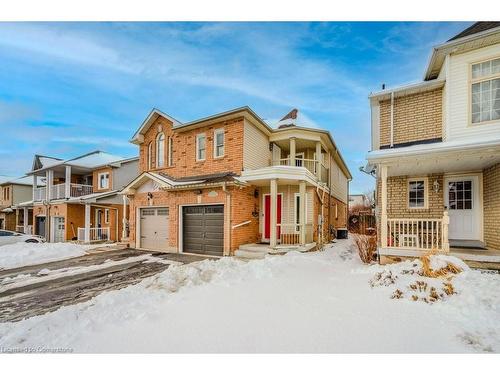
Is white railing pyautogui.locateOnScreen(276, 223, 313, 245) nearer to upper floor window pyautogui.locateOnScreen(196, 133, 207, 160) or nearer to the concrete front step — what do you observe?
the concrete front step

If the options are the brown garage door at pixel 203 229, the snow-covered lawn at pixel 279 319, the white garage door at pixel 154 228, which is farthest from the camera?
the white garage door at pixel 154 228

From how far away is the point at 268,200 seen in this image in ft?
35.5

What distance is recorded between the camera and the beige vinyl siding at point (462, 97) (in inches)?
248

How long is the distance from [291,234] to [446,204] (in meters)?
5.16

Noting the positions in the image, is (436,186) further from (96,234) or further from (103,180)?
(103,180)

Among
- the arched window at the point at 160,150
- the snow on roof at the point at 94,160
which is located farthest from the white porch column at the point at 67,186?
the arched window at the point at 160,150

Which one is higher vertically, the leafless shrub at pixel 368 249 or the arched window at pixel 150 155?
the arched window at pixel 150 155

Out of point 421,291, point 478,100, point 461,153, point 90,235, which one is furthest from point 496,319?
point 90,235

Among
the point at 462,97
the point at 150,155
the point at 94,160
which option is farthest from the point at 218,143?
the point at 94,160

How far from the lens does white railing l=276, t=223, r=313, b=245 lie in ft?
31.6

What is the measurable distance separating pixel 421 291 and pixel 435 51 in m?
6.60

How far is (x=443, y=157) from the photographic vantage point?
594 centimetres

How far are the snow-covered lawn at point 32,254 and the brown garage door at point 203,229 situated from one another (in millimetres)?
4853

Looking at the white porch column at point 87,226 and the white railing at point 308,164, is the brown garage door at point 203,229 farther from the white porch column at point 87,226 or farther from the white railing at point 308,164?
the white porch column at point 87,226
